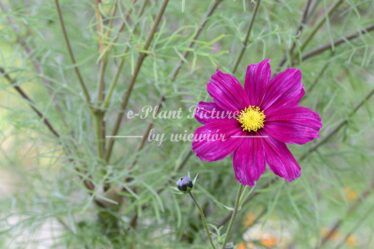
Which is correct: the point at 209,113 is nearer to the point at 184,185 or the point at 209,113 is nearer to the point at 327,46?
the point at 184,185

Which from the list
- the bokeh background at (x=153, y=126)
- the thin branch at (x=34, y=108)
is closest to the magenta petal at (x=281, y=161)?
the bokeh background at (x=153, y=126)

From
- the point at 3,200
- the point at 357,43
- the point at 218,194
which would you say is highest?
the point at 357,43

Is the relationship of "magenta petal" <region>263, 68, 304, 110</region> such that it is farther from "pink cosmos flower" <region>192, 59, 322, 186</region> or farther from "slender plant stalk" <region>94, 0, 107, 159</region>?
"slender plant stalk" <region>94, 0, 107, 159</region>

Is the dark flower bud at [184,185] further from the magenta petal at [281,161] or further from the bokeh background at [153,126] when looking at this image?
the bokeh background at [153,126]

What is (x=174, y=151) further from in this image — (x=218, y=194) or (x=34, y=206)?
(x=34, y=206)


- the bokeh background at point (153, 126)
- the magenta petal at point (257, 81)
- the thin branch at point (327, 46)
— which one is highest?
the thin branch at point (327, 46)

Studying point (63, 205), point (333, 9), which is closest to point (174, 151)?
point (63, 205)

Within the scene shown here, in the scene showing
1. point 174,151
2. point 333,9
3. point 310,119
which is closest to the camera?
point 310,119
